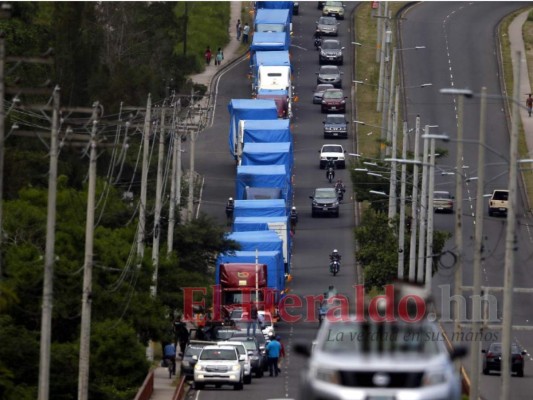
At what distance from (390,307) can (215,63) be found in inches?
4634

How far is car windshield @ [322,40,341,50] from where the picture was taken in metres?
143

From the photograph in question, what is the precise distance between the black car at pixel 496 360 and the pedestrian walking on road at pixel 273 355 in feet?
28.6

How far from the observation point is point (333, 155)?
117 meters

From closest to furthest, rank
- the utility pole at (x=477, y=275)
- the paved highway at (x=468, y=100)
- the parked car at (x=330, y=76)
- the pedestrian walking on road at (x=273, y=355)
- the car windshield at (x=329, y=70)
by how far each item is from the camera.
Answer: the utility pole at (x=477, y=275), the pedestrian walking on road at (x=273, y=355), the paved highway at (x=468, y=100), the parked car at (x=330, y=76), the car windshield at (x=329, y=70)

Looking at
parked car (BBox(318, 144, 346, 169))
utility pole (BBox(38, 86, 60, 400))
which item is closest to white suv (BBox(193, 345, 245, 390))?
utility pole (BBox(38, 86, 60, 400))

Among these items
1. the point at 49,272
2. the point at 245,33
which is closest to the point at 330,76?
the point at 245,33

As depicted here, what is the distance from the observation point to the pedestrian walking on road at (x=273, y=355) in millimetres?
65625

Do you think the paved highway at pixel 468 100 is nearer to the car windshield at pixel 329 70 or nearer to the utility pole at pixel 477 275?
the car windshield at pixel 329 70


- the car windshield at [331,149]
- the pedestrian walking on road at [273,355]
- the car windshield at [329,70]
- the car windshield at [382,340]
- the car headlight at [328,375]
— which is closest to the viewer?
the car headlight at [328,375]

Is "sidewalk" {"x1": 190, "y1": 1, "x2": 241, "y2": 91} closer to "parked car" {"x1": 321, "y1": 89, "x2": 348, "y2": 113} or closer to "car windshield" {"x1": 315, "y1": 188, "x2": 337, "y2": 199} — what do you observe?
"parked car" {"x1": 321, "y1": 89, "x2": 348, "y2": 113}

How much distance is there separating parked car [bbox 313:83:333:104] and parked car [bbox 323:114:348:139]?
6488 millimetres

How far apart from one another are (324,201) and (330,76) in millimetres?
30179

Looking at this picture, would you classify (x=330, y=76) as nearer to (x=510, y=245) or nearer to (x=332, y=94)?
(x=332, y=94)

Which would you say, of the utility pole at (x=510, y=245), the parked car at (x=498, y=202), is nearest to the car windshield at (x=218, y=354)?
the utility pole at (x=510, y=245)
